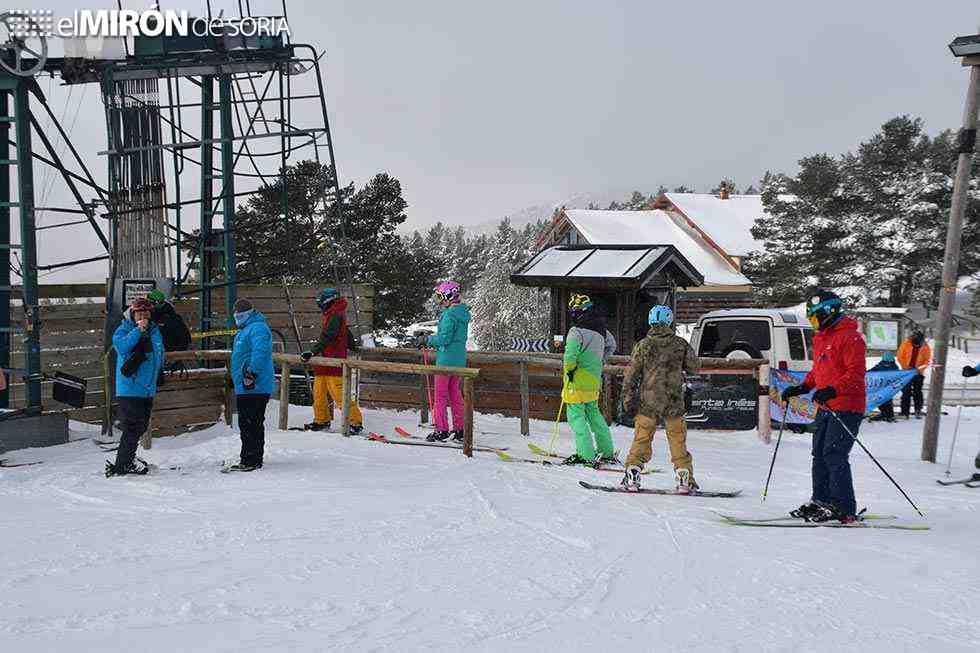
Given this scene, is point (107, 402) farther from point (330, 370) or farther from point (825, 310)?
point (825, 310)

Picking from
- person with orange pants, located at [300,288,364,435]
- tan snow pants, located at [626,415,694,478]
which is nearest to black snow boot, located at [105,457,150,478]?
person with orange pants, located at [300,288,364,435]

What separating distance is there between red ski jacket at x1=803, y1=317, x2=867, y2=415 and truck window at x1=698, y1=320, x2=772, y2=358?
8619 millimetres

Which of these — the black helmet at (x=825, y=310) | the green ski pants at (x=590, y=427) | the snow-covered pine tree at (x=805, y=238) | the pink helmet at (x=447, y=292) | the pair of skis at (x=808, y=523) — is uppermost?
the snow-covered pine tree at (x=805, y=238)

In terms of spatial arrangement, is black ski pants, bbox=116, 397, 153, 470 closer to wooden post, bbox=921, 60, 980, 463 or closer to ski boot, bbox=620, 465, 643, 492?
ski boot, bbox=620, 465, 643, 492

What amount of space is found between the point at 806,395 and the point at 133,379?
10.6 metres

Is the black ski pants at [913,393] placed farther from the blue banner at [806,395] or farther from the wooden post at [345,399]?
the wooden post at [345,399]

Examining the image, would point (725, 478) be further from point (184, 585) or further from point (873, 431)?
point (873, 431)

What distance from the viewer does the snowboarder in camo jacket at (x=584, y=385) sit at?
9.12 meters

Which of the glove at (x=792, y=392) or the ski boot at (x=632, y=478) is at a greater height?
the glove at (x=792, y=392)

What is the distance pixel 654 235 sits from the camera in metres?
46.5

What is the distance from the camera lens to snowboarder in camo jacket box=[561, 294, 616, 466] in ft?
29.9

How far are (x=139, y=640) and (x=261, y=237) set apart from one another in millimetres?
28966

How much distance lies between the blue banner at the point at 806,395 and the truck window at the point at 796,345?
83 cm

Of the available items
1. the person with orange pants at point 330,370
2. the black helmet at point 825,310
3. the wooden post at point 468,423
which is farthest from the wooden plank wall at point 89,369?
the black helmet at point 825,310
